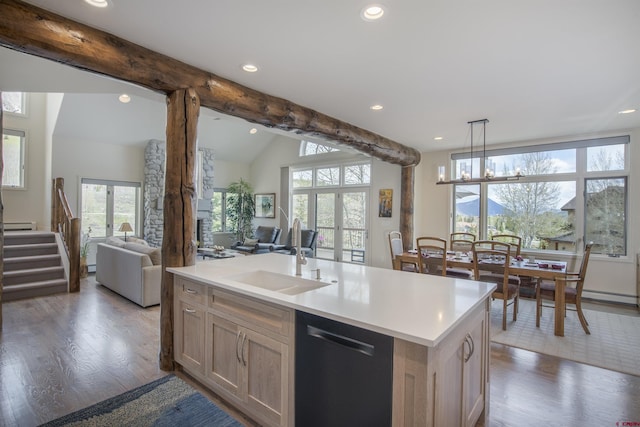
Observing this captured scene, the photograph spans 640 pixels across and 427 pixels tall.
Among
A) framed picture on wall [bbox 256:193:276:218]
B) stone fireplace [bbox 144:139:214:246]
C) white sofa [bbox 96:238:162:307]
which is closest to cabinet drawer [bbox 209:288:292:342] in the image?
white sofa [bbox 96:238:162:307]

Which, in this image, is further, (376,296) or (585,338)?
(585,338)

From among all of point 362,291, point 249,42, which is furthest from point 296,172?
point 362,291

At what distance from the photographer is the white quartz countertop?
1.43 meters

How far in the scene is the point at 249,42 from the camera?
2.44 meters

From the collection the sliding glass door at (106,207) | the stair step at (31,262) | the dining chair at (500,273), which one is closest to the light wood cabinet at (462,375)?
the dining chair at (500,273)

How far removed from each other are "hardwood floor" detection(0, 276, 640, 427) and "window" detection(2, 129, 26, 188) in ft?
14.5

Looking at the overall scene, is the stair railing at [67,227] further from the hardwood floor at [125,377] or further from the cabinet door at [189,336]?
the cabinet door at [189,336]

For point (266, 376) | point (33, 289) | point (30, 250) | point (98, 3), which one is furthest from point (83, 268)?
point (266, 376)

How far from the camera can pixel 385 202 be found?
277 inches

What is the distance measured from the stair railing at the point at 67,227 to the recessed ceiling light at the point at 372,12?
572 cm

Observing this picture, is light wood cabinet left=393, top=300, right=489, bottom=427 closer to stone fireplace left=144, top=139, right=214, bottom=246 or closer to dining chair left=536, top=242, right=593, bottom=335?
dining chair left=536, top=242, right=593, bottom=335

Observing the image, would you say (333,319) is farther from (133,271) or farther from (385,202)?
(385,202)

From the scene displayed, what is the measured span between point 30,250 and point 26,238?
0.36m

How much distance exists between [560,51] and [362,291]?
2513mm
